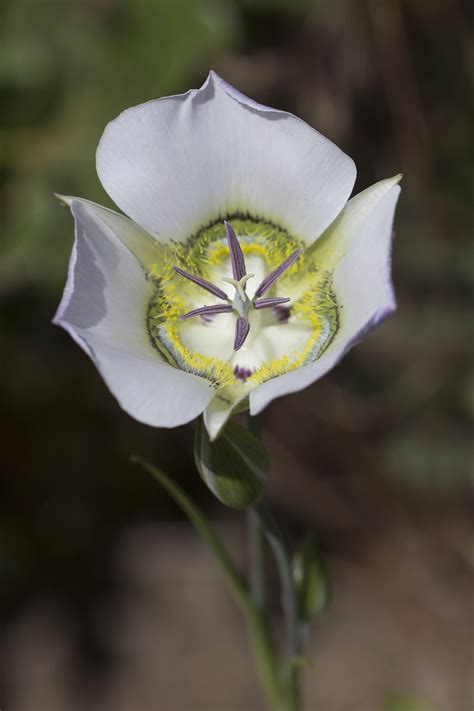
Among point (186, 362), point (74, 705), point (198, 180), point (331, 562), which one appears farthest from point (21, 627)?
point (198, 180)

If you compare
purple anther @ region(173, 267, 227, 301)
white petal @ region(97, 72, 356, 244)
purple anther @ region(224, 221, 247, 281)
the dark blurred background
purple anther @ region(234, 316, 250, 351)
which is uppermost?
white petal @ region(97, 72, 356, 244)

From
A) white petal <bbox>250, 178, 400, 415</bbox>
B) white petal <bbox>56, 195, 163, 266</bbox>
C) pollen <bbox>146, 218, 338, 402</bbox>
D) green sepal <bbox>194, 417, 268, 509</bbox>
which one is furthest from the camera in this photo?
pollen <bbox>146, 218, 338, 402</bbox>

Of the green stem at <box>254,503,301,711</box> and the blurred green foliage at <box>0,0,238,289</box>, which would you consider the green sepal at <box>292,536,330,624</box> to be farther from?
the blurred green foliage at <box>0,0,238,289</box>

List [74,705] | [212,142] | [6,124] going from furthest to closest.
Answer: [74,705], [6,124], [212,142]

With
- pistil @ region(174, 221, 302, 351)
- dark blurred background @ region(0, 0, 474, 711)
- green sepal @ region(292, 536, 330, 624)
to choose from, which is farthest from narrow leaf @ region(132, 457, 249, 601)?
dark blurred background @ region(0, 0, 474, 711)

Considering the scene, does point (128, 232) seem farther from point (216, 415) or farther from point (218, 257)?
point (216, 415)

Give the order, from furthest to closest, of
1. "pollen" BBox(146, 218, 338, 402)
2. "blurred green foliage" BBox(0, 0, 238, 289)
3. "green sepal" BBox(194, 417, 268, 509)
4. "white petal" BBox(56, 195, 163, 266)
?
"blurred green foliage" BBox(0, 0, 238, 289) < "pollen" BBox(146, 218, 338, 402) < "white petal" BBox(56, 195, 163, 266) < "green sepal" BBox(194, 417, 268, 509)

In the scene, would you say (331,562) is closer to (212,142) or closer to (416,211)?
(416,211)
